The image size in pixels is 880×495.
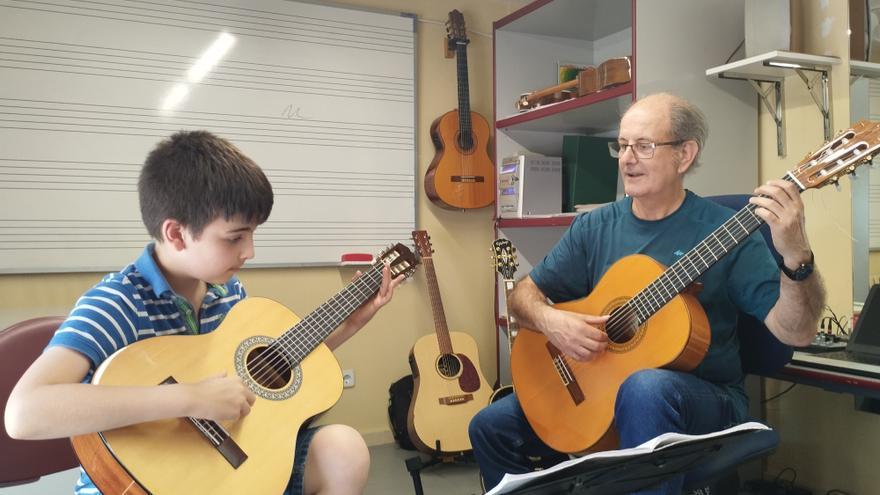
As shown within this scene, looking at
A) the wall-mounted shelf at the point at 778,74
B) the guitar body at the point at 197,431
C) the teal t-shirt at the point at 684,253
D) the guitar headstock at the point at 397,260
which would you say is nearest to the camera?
the guitar body at the point at 197,431

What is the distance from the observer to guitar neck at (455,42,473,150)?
337 cm

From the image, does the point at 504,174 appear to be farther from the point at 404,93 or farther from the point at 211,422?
the point at 211,422

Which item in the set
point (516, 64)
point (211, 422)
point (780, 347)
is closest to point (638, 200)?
point (780, 347)

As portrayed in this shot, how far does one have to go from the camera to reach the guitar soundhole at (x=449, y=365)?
9.98ft

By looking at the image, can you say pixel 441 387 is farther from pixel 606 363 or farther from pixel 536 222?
pixel 606 363

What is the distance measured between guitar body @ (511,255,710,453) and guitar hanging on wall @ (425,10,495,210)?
1.59 metres

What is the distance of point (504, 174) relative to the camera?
131 inches

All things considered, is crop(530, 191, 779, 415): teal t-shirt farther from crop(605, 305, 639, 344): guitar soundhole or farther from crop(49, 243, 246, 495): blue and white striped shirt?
crop(49, 243, 246, 495): blue and white striped shirt

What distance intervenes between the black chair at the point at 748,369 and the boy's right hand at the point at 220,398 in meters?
Result: 0.95

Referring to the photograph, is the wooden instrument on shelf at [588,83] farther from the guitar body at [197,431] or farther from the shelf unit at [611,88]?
the guitar body at [197,431]

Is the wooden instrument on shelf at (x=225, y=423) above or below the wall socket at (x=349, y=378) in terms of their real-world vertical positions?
above

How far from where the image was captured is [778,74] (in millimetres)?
2453

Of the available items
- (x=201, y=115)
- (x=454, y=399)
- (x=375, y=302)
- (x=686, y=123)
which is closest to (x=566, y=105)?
(x=686, y=123)

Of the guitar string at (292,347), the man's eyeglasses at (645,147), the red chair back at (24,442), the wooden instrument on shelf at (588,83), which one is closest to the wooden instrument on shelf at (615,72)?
the wooden instrument on shelf at (588,83)
